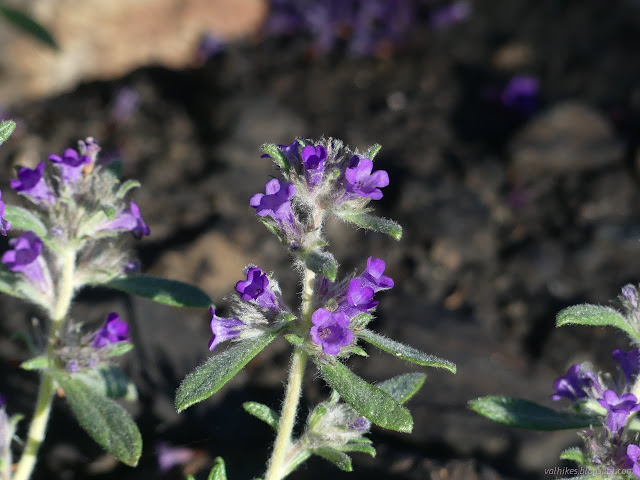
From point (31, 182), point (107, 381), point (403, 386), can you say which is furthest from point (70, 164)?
point (403, 386)

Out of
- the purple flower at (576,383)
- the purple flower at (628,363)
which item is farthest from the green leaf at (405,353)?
the purple flower at (628,363)

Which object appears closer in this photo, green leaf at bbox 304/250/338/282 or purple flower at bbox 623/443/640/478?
green leaf at bbox 304/250/338/282

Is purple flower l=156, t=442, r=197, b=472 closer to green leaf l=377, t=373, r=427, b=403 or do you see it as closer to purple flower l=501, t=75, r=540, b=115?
green leaf l=377, t=373, r=427, b=403

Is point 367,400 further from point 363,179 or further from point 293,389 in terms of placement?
point 363,179

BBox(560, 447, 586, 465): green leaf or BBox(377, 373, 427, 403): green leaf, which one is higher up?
BBox(377, 373, 427, 403): green leaf

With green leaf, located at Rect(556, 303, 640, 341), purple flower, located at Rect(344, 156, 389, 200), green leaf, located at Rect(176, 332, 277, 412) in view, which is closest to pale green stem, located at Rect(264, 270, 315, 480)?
green leaf, located at Rect(176, 332, 277, 412)

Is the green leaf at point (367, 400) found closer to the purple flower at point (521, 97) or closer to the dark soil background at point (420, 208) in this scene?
the dark soil background at point (420, 208)

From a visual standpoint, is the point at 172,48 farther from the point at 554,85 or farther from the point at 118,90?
the point at 554,85
